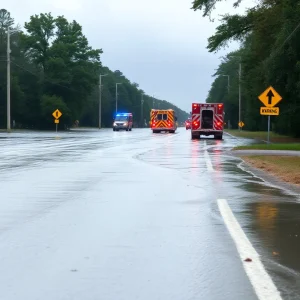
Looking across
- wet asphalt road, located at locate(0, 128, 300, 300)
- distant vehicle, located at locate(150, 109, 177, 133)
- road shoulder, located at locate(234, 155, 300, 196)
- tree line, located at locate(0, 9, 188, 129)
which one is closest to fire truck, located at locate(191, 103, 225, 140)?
distant vehicle, located at locate(150, 109, 177, 133)

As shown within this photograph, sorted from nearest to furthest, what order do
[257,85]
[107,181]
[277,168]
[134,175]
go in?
[107,181] < [134,175] < [277,168] < [257,85]

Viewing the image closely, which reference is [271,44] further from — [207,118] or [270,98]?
[270,98]

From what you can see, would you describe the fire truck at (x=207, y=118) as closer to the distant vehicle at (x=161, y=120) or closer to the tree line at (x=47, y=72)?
the distant vehicle at (x=161, y=120)

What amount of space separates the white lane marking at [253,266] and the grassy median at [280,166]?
267 inches

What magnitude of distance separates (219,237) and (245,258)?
1263 mm

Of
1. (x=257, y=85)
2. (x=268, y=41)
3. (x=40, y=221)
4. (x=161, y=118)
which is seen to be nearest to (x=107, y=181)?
(x=40, y=221)

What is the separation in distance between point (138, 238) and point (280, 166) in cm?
1272

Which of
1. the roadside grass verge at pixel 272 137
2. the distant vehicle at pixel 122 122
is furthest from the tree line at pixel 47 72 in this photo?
the roadside grass verge at pixel 272 137

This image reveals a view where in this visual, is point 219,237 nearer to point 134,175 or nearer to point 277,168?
point 134,175

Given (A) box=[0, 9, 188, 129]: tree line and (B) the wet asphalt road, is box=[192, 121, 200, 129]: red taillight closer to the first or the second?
(B) the wet asphalt road

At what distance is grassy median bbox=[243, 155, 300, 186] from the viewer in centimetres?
1667

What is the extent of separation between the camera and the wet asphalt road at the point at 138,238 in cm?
601

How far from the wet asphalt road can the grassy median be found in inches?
56.8

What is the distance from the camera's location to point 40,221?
9.52m
